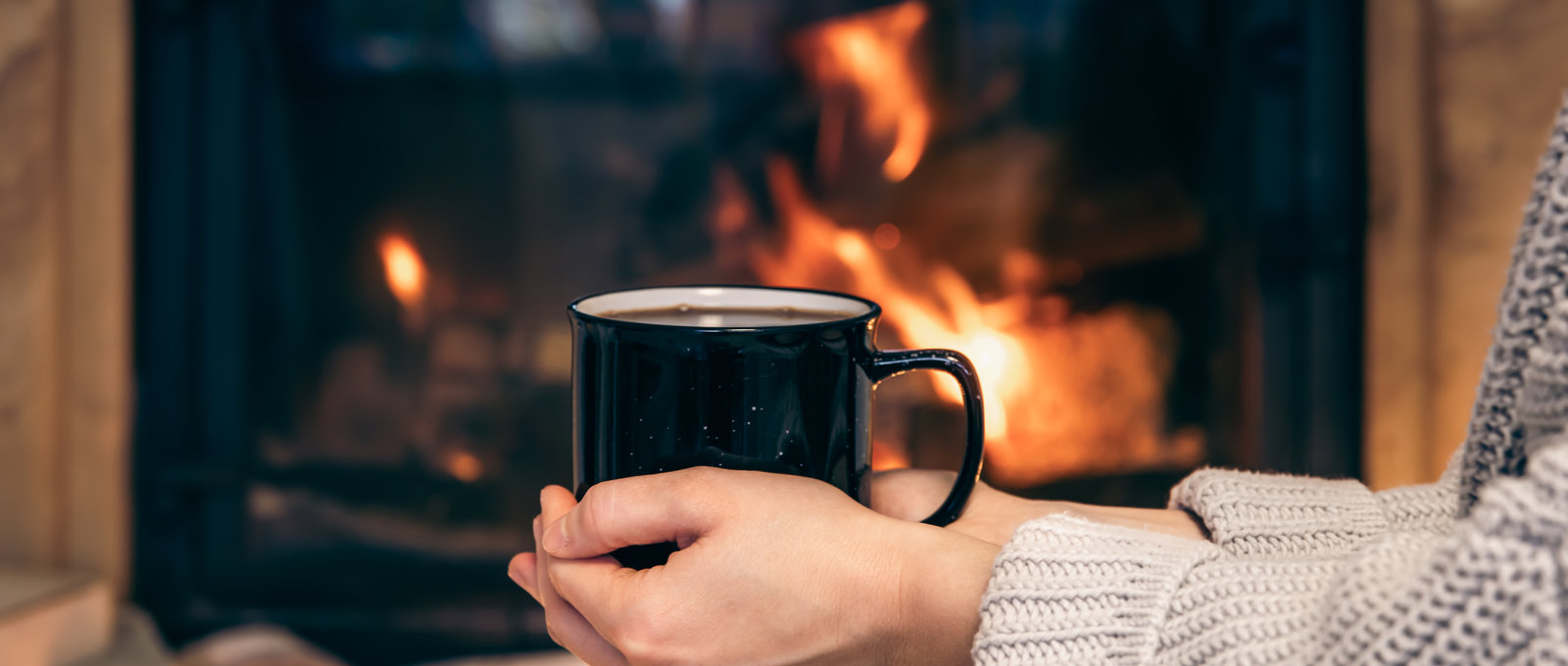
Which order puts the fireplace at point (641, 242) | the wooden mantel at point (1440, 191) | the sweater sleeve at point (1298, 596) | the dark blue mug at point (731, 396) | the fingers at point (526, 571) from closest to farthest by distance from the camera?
the sweater sleeve at point (1298, 596) → the dark blue mug at point (731, 396) → the fingers at point (526, 571) → the wooden mantel at point (1440, 191) → the fireplace at point (641, 242)

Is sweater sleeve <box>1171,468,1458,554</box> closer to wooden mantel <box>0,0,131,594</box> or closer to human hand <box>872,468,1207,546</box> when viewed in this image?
human hand <box>872,468,1207,546</box>

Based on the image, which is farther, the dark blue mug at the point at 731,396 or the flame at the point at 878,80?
the flame at the point at 878,80

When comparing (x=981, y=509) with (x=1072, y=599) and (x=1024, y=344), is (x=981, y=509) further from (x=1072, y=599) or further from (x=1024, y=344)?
(x=1024, y=344)

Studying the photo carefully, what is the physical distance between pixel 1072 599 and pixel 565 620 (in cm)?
25

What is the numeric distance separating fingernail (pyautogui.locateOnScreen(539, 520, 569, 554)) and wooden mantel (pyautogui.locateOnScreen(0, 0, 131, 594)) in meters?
0.83

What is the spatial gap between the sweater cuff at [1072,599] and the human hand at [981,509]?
0.48 ft

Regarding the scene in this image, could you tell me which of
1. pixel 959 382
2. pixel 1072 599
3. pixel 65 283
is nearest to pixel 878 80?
pixel 959 382

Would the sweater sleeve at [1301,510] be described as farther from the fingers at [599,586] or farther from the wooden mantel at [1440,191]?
the wooden mantel at [1440,191]

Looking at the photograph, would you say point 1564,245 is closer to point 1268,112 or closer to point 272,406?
point 1268,112

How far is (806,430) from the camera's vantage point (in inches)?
16.3

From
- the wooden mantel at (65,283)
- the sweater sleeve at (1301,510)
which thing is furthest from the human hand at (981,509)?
the wooden mantel at (65,283)

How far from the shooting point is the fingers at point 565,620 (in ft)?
1.55

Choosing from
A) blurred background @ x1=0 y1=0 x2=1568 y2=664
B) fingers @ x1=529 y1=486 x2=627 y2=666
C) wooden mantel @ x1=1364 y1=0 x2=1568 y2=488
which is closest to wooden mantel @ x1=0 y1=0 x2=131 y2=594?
blurred background @ x1=0 y1=0 x2=1568 y2=664

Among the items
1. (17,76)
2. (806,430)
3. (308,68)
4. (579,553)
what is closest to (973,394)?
(806,430)
